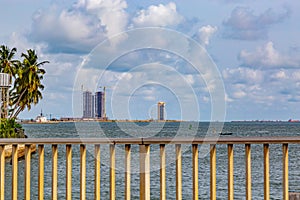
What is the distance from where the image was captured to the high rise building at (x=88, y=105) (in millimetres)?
4027

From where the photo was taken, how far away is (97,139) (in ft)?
13.2

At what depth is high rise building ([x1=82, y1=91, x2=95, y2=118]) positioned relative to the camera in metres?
4.03

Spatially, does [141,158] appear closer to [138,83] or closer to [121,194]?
[138,83]

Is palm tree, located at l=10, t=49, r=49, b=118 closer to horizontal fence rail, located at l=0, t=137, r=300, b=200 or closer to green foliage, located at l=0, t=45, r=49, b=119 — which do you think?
green foliage, located at l=0, t=45, r=49, b=119

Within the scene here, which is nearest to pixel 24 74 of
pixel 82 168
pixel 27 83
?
pixel 27 83

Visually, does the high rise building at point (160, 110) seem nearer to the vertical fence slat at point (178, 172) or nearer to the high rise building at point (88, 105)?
the vertical fence slat at point (178, 172)

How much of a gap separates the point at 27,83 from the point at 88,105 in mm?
39730

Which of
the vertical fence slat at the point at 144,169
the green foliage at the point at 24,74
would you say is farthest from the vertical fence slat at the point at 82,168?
the green foliage at the point at 24,74

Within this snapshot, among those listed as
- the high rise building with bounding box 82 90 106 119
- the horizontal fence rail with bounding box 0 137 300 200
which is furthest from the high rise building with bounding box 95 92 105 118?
the horizontal fence rail with bounding box 0 137 300 200

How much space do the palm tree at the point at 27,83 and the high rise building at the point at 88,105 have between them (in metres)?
38.9

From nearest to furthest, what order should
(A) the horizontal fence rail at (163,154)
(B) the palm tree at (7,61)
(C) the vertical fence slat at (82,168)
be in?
(A) the horizontal fence rail at (163,154), (C) the vertical fence slat at (82,168), (B) the palm tree at (7,61)

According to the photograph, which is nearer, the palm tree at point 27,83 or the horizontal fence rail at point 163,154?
the horizontal fence rail at point 163,154

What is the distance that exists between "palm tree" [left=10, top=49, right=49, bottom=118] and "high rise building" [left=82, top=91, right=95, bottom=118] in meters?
38.9

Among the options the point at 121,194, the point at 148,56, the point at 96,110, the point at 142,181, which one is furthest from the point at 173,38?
the point at 121,194
